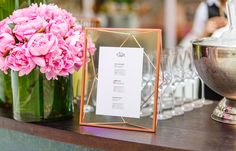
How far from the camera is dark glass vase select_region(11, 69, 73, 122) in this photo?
3.20 feet

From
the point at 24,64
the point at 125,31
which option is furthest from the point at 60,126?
the point at 125,31

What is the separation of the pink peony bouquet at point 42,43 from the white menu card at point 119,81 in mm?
64

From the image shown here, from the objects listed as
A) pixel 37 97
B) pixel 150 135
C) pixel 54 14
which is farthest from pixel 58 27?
pixel 150 135

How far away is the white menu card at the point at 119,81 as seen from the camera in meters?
0.90

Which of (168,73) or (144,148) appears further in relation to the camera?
(168,73)

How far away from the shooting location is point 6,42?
93cm

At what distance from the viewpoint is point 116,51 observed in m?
0.92

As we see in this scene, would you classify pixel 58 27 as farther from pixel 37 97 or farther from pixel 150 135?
pixel 150 135

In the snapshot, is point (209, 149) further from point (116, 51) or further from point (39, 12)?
point (39, 12)

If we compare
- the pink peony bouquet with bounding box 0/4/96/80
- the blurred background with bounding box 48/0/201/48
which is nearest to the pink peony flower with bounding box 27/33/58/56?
the pink peony bouquet with bounding box 0/4/96/80

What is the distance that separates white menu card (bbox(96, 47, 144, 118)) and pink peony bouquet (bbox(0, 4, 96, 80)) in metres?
0.06

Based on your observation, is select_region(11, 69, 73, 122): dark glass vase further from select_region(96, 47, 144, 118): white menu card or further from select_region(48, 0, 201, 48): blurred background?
select_region(48, 0, 201, 48): blurred background

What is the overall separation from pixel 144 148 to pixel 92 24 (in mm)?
593

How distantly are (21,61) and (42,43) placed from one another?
2.6 inches
